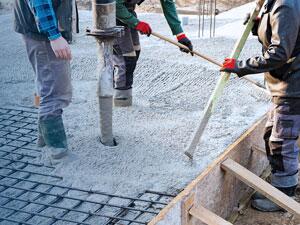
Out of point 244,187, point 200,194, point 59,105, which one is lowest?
point 244,187

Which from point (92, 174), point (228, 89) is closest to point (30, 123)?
point (92, 174)

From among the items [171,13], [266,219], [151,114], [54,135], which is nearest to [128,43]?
[171,13]

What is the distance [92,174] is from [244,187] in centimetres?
115

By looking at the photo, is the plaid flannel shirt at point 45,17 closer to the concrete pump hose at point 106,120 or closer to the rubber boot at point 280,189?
the concrete pump hose at point 106,120

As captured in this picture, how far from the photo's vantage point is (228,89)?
4801 mm

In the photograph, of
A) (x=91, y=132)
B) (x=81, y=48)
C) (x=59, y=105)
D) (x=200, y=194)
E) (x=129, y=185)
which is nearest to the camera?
(x=200, y=194)

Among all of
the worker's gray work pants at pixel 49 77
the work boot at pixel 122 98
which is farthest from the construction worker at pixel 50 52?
the work boot at pixel 122 98

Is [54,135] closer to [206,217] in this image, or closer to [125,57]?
[125,57]

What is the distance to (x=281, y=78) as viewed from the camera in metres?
2.96

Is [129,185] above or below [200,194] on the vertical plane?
below

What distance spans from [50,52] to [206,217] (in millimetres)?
1687

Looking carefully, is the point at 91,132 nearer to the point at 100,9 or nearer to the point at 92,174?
the point at 92,174

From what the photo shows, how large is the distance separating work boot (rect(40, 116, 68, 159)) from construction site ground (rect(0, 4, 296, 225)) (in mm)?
94

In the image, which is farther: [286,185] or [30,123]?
[30,123]
